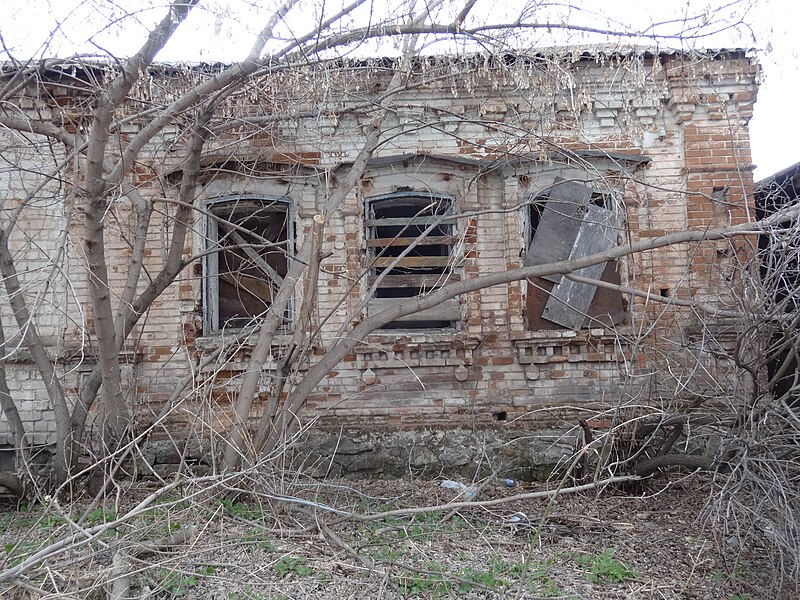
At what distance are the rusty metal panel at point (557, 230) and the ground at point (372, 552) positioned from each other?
8.60 ft

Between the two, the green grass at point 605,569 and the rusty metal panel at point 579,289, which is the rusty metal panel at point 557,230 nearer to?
the rusty metal panel at point 579,289

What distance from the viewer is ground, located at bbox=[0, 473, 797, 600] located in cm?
378

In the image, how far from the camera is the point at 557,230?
6.93 metres

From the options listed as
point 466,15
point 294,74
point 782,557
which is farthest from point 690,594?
point 294,74

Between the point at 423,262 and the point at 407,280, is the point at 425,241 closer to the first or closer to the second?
the point at 423,262

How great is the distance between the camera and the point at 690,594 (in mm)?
3947

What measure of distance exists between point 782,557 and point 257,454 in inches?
128

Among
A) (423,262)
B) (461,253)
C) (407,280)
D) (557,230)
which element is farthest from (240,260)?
(557,230)

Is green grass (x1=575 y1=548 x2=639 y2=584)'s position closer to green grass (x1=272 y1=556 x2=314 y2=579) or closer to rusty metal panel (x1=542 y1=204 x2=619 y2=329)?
green grass (x1=272 y1=556 x2=314 y2=579)

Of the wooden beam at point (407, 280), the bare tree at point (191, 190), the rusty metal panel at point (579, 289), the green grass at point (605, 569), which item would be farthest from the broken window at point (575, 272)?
the green grass at point (605, 569)

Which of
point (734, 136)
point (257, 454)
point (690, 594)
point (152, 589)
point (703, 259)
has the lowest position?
point (690, 594)

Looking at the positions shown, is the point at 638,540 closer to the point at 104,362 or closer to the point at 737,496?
the point at 737,496

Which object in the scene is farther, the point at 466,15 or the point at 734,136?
the point at 734,136

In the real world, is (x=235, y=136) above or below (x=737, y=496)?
above
